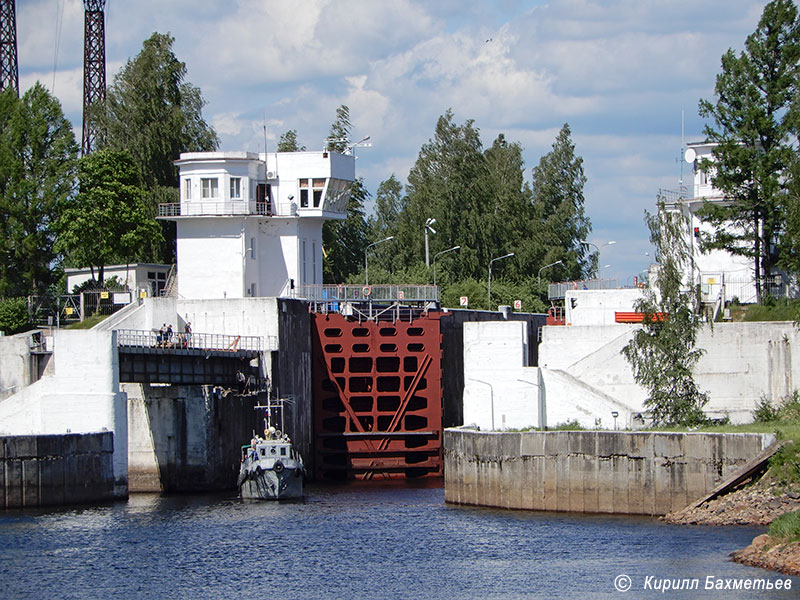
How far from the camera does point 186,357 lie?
61188mm

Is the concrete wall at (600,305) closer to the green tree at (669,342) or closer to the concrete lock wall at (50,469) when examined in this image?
the green tree at (669,342)

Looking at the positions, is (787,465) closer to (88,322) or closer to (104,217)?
(88,322)

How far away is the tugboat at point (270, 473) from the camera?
58.1 m

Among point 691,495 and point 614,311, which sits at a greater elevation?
point 614,311

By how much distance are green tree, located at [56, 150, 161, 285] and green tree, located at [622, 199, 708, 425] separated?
31.5 m

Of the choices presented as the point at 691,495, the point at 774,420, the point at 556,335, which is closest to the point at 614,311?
the point at 556,335

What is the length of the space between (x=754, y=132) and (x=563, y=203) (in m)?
39.3

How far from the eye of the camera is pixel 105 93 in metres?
91.3

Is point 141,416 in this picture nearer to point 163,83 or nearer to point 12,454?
point 12,454

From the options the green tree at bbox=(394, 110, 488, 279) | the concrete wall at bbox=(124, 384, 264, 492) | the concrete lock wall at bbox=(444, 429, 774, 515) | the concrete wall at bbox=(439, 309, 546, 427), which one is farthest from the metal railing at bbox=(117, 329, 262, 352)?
the green tree at bbox=(394, 110, 488, 279)

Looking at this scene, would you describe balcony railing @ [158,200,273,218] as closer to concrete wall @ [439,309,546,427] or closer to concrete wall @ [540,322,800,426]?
concrete wall @ [439,309,546,427]

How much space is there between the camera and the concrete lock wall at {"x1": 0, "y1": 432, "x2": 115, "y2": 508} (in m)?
53.1

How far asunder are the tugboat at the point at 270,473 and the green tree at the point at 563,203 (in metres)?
49.1

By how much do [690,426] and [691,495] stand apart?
4716 millimetres
